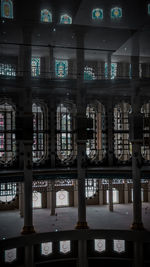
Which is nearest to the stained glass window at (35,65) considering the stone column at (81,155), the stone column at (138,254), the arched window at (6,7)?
the stone column at (81,155)

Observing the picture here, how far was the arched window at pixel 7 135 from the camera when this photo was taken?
69.5 ft

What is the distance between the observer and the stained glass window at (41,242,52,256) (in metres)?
14.6

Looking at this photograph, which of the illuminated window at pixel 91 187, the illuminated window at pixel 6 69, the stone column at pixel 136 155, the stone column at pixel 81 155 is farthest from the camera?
the illuminated window at pixel 91 187

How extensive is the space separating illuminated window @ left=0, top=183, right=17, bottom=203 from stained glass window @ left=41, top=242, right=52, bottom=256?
737cm

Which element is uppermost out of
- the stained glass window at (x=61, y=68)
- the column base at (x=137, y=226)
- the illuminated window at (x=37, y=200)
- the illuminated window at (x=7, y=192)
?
the stained glass window at (x=61, y=68)

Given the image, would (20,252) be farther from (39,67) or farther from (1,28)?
(39,67)

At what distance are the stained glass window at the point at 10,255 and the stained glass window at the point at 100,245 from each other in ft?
13.4

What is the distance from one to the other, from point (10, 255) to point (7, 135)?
9.48 meters

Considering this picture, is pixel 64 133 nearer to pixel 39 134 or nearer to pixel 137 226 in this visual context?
pixel 39 134

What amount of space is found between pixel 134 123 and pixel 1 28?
921 cm

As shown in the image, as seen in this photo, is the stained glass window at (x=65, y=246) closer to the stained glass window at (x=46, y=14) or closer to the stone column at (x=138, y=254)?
the stone column at (x=138, y=254)

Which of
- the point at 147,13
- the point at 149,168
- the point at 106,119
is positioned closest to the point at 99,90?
the point at 106,119

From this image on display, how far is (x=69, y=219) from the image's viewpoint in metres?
20.1

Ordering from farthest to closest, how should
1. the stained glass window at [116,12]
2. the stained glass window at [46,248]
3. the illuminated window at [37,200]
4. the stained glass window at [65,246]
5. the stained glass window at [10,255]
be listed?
the illuminated window at [37,200] < the stained glass window at [65,246] < the stained glass window at [46,248] < the stained glass window at [10,255] < the stained glass window at [116,12]
